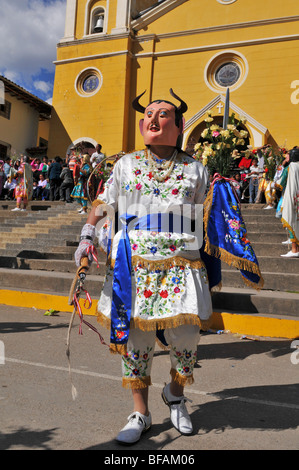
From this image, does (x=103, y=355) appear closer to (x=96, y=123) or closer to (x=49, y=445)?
(x=49, y=445)

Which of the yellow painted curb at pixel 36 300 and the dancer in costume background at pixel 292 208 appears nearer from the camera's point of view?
the yellow painted curb at pixel 36 300

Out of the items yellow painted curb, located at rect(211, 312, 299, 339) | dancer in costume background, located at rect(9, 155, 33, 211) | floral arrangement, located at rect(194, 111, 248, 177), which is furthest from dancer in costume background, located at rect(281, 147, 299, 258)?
dancer in costume background, located at rect(9, 155, 33, 211)

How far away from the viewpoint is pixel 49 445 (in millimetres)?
2166

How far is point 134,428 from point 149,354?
41cm

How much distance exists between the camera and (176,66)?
20.2 metres

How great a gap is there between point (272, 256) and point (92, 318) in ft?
11.2

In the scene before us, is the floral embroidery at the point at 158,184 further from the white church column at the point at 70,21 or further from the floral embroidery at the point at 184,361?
the white church column at the point at 70,21

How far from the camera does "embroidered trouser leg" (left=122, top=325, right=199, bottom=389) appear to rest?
8.10ft

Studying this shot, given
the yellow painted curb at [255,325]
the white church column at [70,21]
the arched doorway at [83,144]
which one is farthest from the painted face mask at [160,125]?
the white church column at [70,21]

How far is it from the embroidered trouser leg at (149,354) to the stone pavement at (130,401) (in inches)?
11.6

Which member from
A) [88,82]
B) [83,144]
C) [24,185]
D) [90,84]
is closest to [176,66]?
[90,84]

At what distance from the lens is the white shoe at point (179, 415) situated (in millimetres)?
2408

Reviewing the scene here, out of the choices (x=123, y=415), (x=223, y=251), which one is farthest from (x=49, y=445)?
(x=223, y=251)

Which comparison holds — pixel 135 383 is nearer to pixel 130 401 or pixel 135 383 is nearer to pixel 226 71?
pixel 130 401
